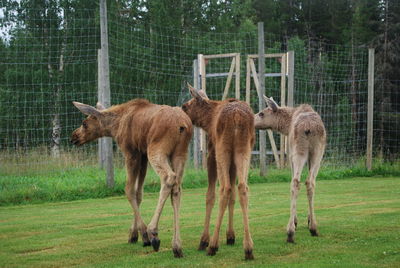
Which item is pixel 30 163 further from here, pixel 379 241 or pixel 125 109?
pixel 379 241

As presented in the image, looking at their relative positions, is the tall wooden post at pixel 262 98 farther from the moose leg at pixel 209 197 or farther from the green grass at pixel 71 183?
the moose leg at pixel 209 197

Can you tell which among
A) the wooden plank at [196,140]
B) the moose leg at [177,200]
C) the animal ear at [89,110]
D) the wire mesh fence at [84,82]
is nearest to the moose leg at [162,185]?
the moose leg at [177,200]

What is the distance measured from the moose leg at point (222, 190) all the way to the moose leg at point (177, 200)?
0.42 metres

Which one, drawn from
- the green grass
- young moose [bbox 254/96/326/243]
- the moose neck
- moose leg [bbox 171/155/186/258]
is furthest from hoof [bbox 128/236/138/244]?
the green grass

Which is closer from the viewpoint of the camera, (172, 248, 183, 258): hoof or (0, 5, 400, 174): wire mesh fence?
(172, 248, 183, 258): hoof

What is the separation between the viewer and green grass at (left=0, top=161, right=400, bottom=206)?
14.4 m

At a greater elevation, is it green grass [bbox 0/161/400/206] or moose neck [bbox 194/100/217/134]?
moose neck [bbox 194/100/217/134]

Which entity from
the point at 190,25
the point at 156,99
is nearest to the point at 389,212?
the point at 156,99

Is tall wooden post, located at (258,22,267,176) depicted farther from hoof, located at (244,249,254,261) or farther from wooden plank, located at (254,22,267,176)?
hoof, located at (244,249,254,261)

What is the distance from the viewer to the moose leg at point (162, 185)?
8531mm

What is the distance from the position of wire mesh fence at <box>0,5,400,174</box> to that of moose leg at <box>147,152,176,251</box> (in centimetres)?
724

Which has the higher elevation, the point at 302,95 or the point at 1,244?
the point at 302,95

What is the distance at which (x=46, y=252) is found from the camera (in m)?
8.84

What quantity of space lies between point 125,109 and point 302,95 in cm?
2140
